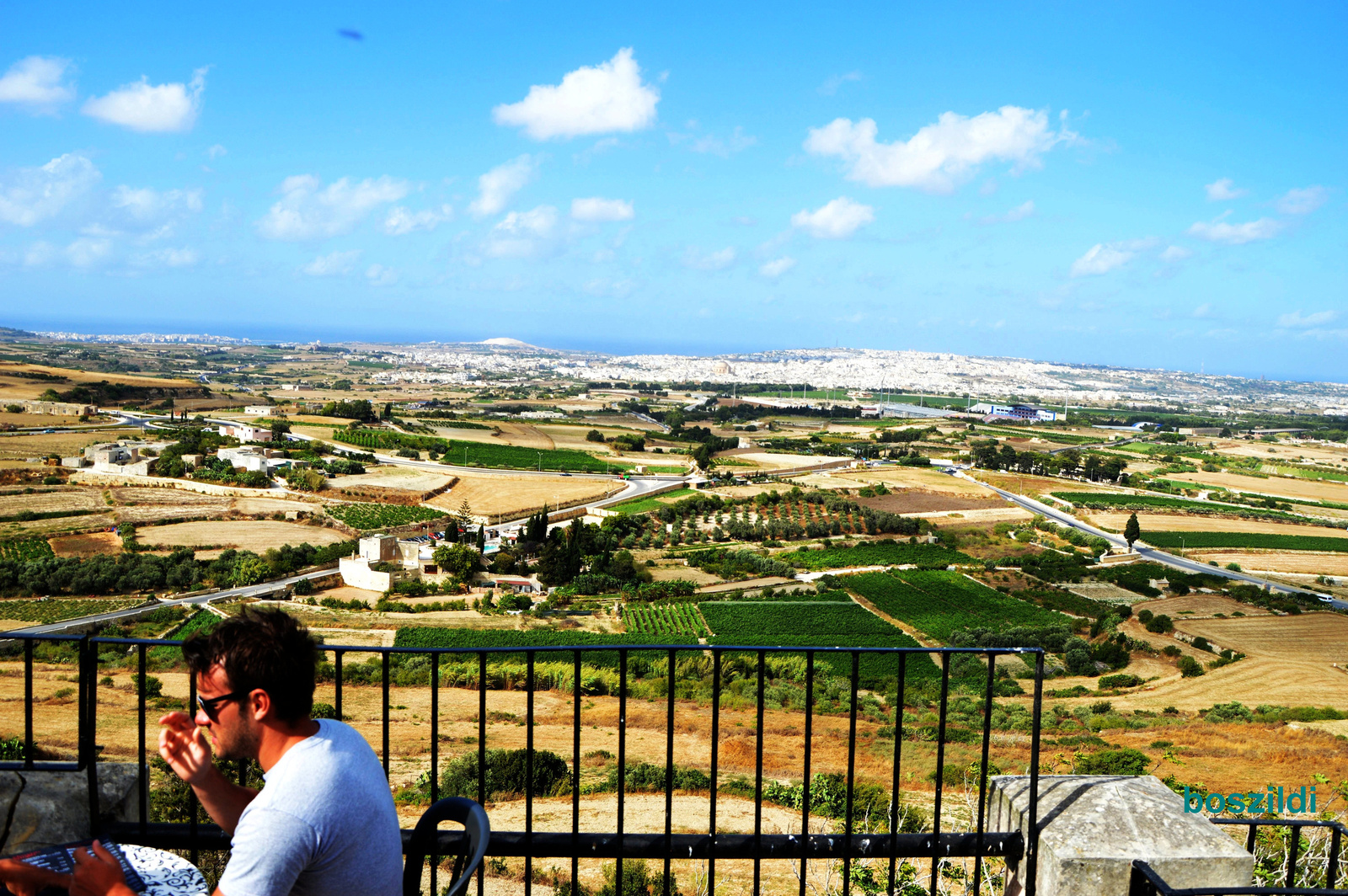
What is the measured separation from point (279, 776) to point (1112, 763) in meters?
9.95

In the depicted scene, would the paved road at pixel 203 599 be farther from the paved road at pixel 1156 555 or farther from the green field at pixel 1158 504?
the green field at pixel 1158 504

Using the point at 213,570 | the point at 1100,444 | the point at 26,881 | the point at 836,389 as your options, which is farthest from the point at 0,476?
the point at 836,389

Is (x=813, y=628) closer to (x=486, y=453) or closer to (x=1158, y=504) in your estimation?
(x=1158, y=504)

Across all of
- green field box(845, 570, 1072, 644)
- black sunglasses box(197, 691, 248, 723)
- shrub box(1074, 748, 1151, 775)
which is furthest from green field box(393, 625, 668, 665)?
black sunglasses box(197, 691, 248, 723)

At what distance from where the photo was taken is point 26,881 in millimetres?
1811

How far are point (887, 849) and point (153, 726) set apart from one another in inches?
493

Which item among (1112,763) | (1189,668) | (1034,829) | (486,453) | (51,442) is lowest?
(1189,668)

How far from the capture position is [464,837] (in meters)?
1.96

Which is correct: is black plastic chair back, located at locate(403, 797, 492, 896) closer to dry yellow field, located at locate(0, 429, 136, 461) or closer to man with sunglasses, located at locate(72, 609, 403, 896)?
man with sunglasses, located at locate(72, 609, 403, 896)

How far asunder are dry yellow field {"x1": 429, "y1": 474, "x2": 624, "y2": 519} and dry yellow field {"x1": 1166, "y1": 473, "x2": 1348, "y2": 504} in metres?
44.6

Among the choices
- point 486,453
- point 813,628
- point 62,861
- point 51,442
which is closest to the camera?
point 62,861

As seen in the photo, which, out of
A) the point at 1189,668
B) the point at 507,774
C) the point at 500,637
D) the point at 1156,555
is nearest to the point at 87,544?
the point at 500,637

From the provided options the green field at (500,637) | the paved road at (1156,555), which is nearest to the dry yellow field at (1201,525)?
the paved road at (1156,555)

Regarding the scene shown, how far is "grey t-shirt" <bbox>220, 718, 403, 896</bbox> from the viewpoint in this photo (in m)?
1.64
